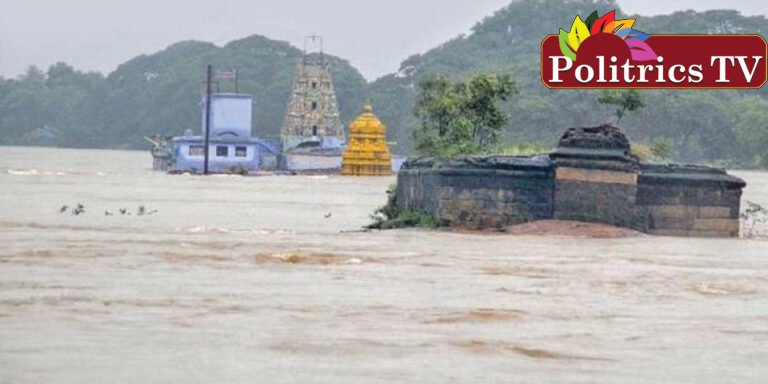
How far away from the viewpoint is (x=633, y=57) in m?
30.3

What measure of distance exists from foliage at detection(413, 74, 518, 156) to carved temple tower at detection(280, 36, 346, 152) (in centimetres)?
5241

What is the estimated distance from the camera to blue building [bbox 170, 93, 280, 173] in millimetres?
82875

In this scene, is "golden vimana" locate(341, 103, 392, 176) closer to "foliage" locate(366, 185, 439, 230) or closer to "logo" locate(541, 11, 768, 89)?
"logo" locate(541, 11, 768, 89)

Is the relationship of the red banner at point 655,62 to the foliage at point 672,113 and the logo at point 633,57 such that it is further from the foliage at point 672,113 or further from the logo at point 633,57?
the foliage at point 672,113

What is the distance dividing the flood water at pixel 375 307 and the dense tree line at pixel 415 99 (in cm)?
6871

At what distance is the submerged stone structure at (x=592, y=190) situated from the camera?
24719 mm

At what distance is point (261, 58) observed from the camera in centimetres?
13362

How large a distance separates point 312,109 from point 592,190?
69543mm

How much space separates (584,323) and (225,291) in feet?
11.3

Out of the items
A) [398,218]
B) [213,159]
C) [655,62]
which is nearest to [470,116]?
[655,62]

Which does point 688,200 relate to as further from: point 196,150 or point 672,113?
point 672,113

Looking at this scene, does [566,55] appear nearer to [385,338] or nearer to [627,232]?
Result: [627,232]

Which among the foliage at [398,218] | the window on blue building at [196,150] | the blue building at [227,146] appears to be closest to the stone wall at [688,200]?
the foliage at [398,218]

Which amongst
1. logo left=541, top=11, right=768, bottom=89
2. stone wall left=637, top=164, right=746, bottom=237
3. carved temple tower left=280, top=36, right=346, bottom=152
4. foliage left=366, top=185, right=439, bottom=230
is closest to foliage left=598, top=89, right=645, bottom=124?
logo left=541, top=11, right=768, bottom=89
